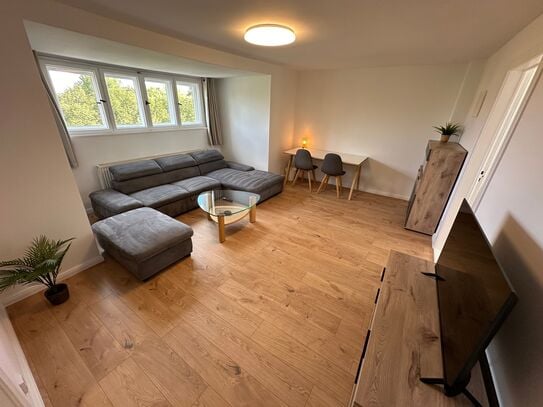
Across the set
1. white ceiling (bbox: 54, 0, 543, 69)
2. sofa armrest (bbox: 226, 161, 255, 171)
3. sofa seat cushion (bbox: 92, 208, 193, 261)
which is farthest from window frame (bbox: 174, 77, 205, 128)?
sofa seat cushion (bbox: 92, 208, 193, 261)

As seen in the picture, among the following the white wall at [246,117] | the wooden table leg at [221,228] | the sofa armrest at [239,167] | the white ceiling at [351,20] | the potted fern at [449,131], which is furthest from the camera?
the sofa armrest at [239,167]

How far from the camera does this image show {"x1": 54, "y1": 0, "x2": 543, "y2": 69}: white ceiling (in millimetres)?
1479

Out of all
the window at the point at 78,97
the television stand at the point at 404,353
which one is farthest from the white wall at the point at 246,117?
the television stand at the point at 404,353

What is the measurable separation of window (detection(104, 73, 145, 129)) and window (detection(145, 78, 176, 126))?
19cm

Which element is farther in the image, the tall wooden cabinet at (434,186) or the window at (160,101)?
the window at (160,101)

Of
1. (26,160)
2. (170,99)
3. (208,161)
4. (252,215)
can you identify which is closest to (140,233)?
(26,160)

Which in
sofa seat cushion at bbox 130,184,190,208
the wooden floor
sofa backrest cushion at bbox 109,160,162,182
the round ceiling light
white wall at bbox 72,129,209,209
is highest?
the round ceiling light

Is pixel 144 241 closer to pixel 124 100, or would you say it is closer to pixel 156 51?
pixel 156 51

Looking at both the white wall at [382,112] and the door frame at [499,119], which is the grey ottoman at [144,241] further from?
the white wall at [382,112]

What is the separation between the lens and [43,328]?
159 cm

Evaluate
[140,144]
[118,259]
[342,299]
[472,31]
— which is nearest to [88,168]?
[140,144]

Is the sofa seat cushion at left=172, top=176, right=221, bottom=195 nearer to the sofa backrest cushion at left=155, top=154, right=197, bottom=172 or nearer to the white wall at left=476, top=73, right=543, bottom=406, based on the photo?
the sofa backrest cushion at left=155, top=154, right=197, bottom=172

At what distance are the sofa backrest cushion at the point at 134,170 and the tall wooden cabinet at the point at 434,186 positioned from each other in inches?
156

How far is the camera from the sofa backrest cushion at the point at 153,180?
319 centimetres
